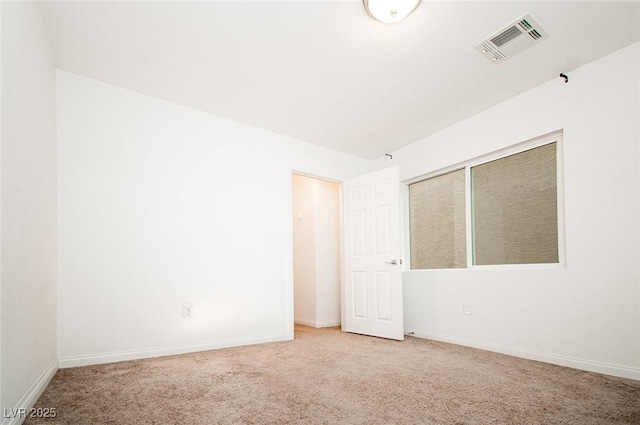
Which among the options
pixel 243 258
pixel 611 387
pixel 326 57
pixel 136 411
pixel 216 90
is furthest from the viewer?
pixel 243 258

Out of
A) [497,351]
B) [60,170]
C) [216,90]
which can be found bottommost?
[497,351]

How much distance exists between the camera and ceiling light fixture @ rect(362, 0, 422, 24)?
2.01 m

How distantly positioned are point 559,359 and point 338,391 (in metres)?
1.82

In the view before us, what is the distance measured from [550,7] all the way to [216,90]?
2501 mm

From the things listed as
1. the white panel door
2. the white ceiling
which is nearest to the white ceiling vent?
the white ceiling

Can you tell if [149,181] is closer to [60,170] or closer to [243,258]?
[60,170]

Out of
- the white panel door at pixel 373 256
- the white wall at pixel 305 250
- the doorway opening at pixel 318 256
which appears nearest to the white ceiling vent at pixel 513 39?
the white panel door at pixel 373 256

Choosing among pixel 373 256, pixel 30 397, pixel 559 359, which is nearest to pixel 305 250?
pixel 373 256

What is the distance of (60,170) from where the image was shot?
2.70 meters

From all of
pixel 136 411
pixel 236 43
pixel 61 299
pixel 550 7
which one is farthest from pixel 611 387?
pixel 61 299

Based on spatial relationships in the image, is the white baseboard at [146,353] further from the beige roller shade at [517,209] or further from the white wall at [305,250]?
the beige roller shade at [517,209]

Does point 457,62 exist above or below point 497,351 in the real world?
above

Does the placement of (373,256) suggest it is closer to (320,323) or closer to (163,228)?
(320,323)

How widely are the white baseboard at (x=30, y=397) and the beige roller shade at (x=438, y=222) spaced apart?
139 inches
